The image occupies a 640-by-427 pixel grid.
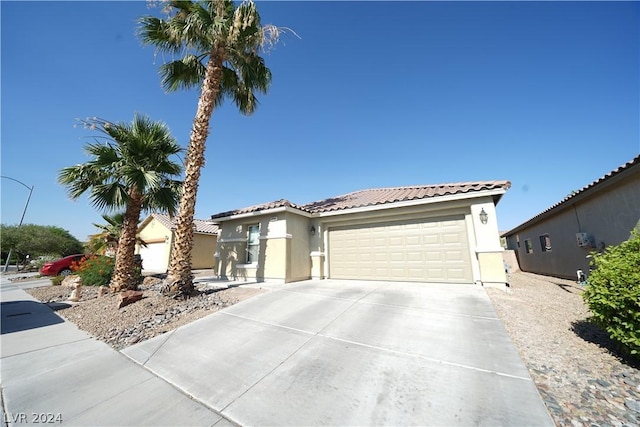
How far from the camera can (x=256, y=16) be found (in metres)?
7.90

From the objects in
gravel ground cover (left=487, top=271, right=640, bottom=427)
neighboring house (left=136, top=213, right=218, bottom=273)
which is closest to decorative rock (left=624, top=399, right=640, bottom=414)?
gravel ground cover (left=487, top=271, right=640, bottom=427)

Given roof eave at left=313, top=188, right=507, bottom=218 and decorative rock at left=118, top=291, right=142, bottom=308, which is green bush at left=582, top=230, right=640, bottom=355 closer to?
roof eave at left=313, top=188, right=507, bottom=218

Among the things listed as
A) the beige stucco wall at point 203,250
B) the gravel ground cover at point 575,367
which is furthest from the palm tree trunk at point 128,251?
the gravel ground cover at point 575,367

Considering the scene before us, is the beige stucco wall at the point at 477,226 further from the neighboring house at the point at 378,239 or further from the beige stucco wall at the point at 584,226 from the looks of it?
the beige stucco wall at the point at 584,226

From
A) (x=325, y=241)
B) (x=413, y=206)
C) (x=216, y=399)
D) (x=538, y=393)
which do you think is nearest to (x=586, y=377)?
(x=538, y=393)

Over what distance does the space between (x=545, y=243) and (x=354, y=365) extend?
16457 mm

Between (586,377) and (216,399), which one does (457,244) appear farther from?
(216,399)

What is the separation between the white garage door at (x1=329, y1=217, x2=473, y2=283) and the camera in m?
7.86

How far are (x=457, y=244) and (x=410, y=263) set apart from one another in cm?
165

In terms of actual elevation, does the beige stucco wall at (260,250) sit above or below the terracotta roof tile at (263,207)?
below

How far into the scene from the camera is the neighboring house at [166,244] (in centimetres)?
1875

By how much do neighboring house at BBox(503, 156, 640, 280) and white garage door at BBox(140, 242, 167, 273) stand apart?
81.7 feet

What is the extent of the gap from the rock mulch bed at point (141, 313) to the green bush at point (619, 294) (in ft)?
23.9

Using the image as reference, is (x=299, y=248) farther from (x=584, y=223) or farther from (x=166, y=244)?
(x=166, y=244)
